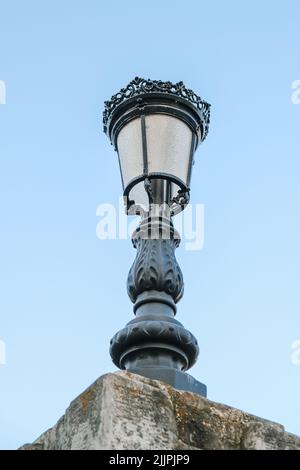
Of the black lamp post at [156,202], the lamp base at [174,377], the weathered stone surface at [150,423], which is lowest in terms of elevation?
the weathered stone surface at [150,423]

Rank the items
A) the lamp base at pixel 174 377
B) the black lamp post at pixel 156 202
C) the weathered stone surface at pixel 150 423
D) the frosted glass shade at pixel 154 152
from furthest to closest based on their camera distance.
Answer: the frosted glass shade at pixel 154 152 < the black lamp post at pixel 156 202 < the lamp base at pixel 174 377 < the weathered stone surface at pixel 150 423

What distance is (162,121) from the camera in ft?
12.5

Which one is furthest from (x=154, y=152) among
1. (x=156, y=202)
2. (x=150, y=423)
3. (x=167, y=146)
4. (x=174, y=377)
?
(x=150, y=423)

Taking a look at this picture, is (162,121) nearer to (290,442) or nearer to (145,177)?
(145,177)

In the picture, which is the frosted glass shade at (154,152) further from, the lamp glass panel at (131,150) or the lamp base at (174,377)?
the lamp base at (174,377)

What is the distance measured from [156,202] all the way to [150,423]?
1.30 m

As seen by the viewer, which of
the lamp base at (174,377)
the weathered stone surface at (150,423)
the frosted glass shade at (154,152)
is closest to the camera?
the weathered stone surface at (150,423)

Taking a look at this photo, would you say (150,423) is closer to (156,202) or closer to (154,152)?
(156,202)

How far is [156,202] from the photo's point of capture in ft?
12.1

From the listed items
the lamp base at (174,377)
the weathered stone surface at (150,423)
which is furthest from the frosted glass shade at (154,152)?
the weathered stone surface at (150,423)

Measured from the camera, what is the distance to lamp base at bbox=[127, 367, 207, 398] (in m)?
3.02

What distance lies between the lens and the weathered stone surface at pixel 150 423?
2.53 metres
